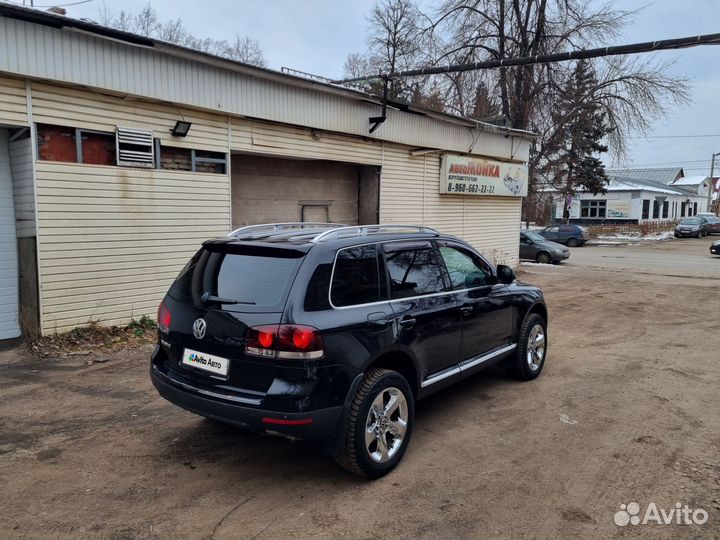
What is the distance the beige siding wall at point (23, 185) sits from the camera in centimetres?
694

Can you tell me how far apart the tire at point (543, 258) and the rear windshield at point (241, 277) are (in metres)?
19.4

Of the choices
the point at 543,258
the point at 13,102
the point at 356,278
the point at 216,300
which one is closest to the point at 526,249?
the point at 543,258

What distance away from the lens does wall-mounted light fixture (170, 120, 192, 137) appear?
8352 millimetres

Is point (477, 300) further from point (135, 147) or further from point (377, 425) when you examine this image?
point (135, 147)

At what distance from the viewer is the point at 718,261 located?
888 inches

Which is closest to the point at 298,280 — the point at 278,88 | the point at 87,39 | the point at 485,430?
the point at 485,430

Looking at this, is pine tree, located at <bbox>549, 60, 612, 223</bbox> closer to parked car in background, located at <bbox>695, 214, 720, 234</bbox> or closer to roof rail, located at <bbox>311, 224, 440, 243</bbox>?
parked car in background, located at <bbox>695, 214, 720, 234</bbox>

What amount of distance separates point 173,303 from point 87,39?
17.3ft

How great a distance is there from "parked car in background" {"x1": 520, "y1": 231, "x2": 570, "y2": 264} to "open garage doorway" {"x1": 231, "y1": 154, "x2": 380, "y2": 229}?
11.4 metres

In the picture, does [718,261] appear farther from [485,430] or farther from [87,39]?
[87,39]

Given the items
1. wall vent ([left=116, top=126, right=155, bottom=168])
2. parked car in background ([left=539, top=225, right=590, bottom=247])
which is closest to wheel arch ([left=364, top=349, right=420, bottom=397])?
wall vent ([left=116, top=126, right=155, bottom=168])

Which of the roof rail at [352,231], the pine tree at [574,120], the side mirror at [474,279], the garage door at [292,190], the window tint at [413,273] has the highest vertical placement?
the pine tree at [574,120]

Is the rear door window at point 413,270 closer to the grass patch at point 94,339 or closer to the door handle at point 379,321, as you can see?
the door handle at point 379,321

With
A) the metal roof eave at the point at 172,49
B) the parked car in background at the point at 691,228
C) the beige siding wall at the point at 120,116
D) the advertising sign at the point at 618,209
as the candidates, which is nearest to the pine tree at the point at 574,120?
the parked car in background at the point at 691,228
